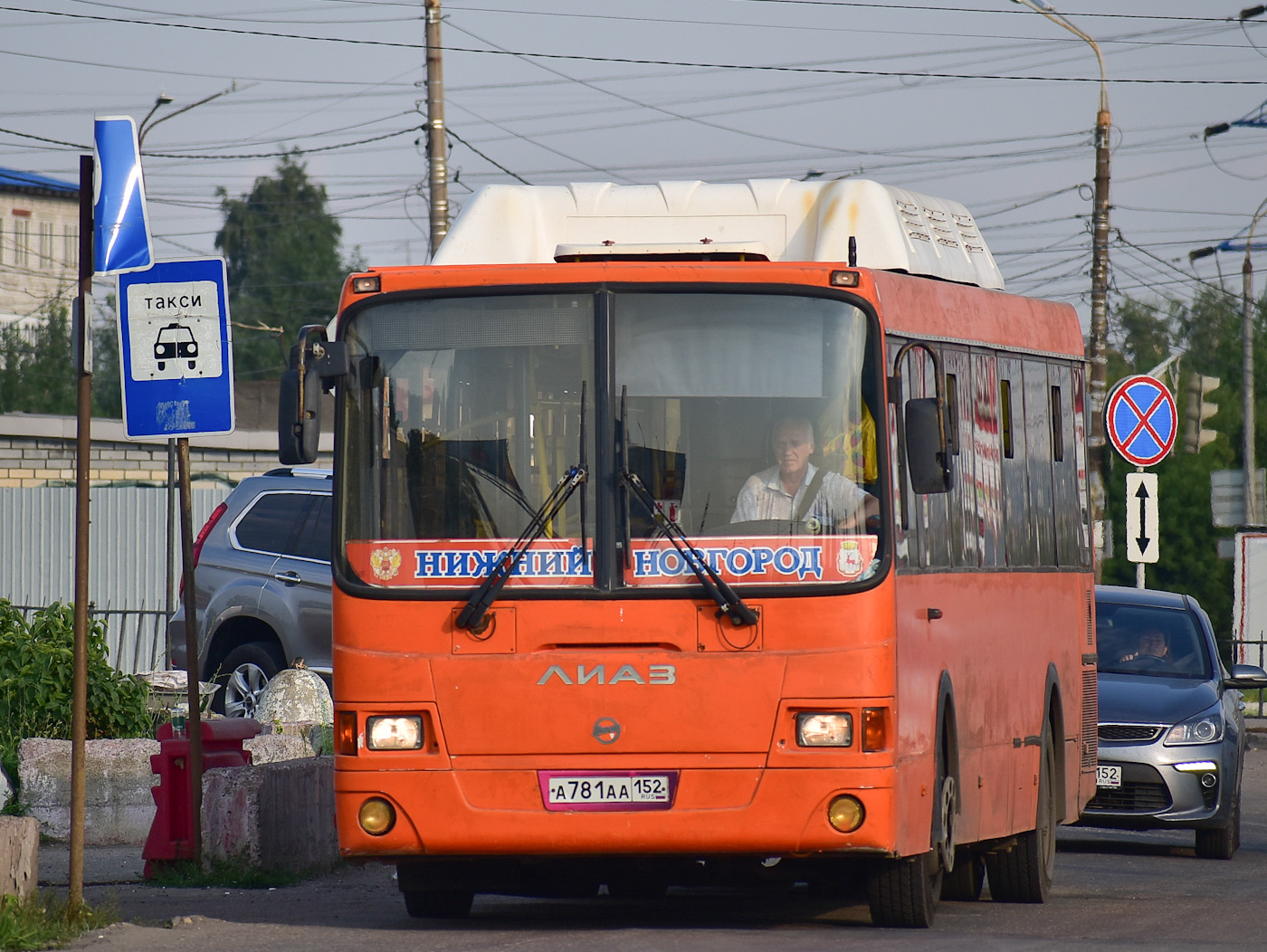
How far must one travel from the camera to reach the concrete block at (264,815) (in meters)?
10.8

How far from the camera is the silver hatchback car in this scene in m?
13.8

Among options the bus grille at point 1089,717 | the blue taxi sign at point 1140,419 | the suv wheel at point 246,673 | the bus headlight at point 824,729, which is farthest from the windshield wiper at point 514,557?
the blue taxi sign at point 1140,419

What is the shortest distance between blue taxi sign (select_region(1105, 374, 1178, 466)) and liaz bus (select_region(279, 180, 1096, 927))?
1254 centimetres

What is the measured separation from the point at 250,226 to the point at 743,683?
9400 centimetres

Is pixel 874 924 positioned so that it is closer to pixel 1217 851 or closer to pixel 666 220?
pixel 666 220

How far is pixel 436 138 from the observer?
2578 cm

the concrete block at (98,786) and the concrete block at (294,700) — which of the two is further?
the concrete block at (294,700)

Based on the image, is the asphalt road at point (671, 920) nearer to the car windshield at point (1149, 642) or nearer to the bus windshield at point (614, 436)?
the bus windshield at point (614, 436)

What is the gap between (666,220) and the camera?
9844 millimetres

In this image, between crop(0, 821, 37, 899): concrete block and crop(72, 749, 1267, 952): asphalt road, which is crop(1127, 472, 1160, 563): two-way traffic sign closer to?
crop(72, 749, 1267, 952): asphalt road

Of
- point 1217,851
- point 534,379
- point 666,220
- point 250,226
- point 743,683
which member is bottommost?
point 1217,851

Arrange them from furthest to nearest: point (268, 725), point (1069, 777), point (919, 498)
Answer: point (268, 725), point (1069, 777), point (919, 498)

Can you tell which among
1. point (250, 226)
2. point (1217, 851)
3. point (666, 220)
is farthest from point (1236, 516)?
point (250, 226)

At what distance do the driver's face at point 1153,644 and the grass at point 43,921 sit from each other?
844cm
